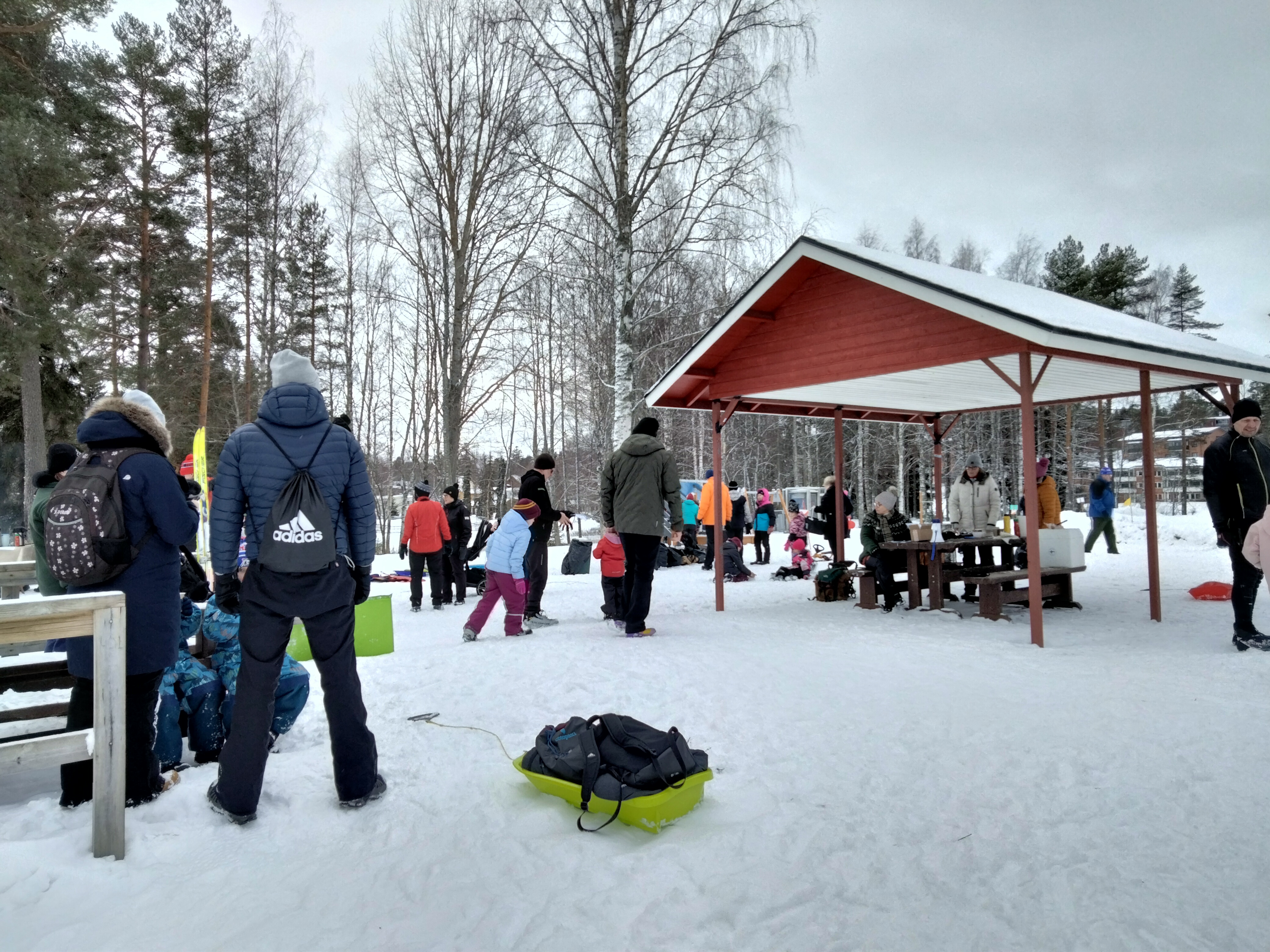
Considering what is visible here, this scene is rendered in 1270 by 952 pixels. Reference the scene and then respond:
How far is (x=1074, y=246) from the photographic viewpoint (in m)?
32.8

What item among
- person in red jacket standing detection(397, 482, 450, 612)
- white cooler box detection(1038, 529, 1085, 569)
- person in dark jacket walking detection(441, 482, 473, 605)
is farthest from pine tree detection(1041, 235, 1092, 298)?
person in red jacket standing detection(397, 482, 450, 612)

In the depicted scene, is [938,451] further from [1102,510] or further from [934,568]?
[934,568]

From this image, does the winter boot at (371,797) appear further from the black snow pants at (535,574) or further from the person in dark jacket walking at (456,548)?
the person in dark jacket walking at (456,548)

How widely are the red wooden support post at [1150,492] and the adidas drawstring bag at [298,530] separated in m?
8.31

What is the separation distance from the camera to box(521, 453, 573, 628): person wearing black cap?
25.5 feet

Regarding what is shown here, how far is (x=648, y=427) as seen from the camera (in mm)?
7301

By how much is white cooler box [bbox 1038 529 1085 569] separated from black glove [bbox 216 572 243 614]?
349 inches

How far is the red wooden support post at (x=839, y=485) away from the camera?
1120 centimetres

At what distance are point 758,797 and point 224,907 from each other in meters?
2.16

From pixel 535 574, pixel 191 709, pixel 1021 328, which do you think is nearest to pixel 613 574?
pixel 535 574

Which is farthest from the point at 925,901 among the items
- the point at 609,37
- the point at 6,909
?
the point at 609,37

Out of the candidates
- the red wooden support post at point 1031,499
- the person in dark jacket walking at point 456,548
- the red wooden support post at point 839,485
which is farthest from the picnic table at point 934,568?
the person in dark jacket walking at point 456,548

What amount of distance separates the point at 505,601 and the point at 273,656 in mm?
4412

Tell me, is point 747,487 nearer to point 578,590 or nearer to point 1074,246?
point 1074,246
